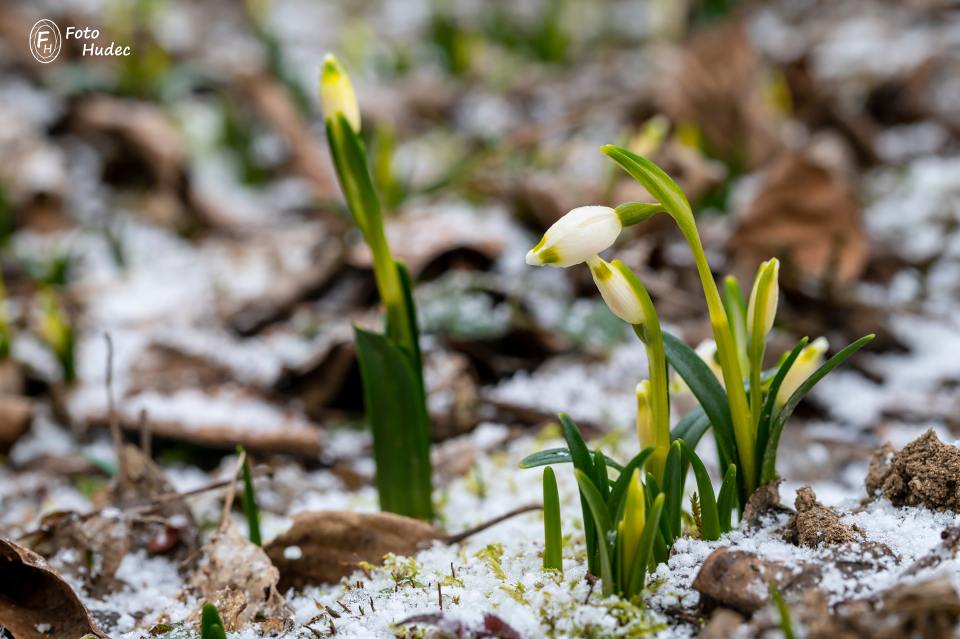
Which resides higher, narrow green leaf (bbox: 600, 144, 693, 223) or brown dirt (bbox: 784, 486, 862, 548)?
narrow green leaf (bbox: 600, 144, 693, 223)

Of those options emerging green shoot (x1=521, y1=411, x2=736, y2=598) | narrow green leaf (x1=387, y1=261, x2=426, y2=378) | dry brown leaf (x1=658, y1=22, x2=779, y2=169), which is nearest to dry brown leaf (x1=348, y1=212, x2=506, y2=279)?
narrow green leaf (x1=387, y1=261, x2=426, y2=378)

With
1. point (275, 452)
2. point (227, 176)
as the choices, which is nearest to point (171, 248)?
point (227, 176)

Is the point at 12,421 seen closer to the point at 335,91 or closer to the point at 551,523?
Result: the point at 335,91

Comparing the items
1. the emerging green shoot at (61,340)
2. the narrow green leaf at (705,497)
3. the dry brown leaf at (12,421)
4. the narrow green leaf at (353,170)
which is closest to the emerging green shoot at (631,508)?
the narrow green leaf at (705,497)

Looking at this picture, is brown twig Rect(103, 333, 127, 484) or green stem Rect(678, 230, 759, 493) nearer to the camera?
green stem Rect(678, 230, 759, 493)

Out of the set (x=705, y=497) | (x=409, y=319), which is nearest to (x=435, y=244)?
(x=409, y=319)

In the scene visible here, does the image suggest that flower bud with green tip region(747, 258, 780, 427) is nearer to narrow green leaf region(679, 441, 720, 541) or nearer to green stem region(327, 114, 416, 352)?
narrow green leaf region(679, 441, 720, 541)

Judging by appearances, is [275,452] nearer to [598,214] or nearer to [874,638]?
[598,214]
